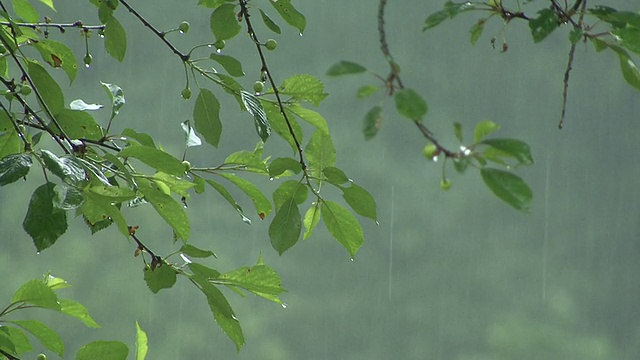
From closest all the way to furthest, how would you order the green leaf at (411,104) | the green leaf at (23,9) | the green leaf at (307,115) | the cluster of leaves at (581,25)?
→ 1. the green leaf at (411,104)
2. the cluster of leaves at (581,25)
3. the green leaf at (307,115)
4. the green leaf at (23,9)

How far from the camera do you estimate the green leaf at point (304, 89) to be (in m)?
0.75

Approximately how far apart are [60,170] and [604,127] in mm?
7380

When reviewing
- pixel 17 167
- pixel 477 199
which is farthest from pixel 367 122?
pixel 477 199

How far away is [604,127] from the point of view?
7.50 metres

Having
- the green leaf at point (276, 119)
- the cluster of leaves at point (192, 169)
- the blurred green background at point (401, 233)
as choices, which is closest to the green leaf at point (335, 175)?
the cluster of leaves at point (192, 169)

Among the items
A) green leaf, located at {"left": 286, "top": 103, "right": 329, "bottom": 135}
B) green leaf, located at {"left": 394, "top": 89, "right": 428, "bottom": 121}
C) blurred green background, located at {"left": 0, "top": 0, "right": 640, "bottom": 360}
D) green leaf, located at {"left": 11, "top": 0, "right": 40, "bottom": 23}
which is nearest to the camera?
green leaf, located at {"left": 394, "top": 89, "right": 428, "bottom": 121}

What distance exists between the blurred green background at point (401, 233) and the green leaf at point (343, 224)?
5393mm

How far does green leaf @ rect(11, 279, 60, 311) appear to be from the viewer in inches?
27.1

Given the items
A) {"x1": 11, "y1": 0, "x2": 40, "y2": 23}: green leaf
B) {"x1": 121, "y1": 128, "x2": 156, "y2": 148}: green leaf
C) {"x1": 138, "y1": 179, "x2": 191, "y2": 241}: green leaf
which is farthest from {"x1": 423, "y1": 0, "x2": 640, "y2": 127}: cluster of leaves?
{"x1": 11, "y1": 0, "x2": 40, "y2": 23}: green leaf

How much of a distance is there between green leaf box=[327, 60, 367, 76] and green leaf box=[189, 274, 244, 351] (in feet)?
1.15

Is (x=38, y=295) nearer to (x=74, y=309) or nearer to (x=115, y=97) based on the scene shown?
(x=74, y=309)

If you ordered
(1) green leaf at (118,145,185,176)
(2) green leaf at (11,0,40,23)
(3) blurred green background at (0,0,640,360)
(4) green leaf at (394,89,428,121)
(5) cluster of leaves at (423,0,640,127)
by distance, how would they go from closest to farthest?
(4) green leaf at (394,89,428,121)
(5) cluster of leaves at (423,0,640,127)
(1) green leaf at (118,145,185,176)
(2) green leaf at (11,0,40,23)
(3) blurred green background at (0,0,640,360)

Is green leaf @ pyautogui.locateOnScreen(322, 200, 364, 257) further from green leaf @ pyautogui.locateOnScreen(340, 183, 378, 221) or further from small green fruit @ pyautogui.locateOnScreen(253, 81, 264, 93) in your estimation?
small green fruit @ pyautogui.locateOnScreen(253, 81, 264, 93)

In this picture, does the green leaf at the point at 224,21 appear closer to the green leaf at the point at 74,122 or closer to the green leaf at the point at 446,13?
the green leaf at the point at 74,122
